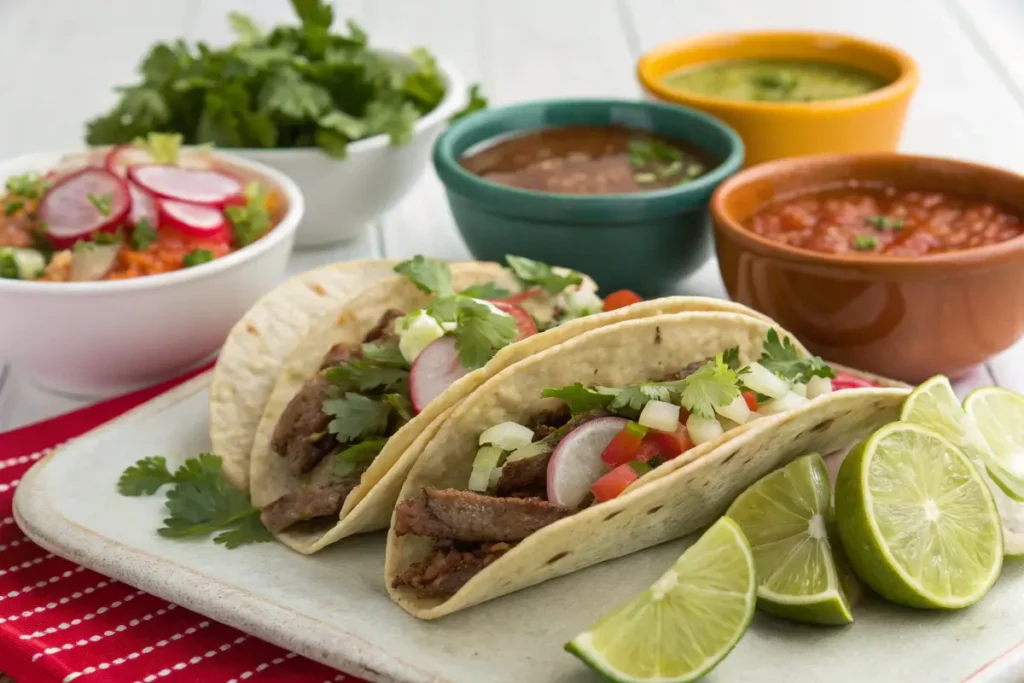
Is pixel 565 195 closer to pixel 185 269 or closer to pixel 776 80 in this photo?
pixel 185 269

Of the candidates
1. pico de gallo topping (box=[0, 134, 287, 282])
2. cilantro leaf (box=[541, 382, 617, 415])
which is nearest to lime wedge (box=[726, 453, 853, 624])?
cilantro leaf (box=[541, 382, 617, 415])

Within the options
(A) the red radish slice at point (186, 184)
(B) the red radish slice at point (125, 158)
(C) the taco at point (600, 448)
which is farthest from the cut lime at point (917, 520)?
→ (B) the red radish slice at point (125, 158)

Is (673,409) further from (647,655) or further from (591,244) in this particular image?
(591,244)

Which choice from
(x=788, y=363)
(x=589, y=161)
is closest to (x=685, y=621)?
(x=788, y=363)

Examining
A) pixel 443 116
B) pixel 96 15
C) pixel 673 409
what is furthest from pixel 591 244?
pixel 96 15

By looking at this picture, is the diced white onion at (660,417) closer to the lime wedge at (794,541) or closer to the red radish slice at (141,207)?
the lime wedge at (794,541)

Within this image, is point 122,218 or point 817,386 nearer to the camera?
point 817,386
